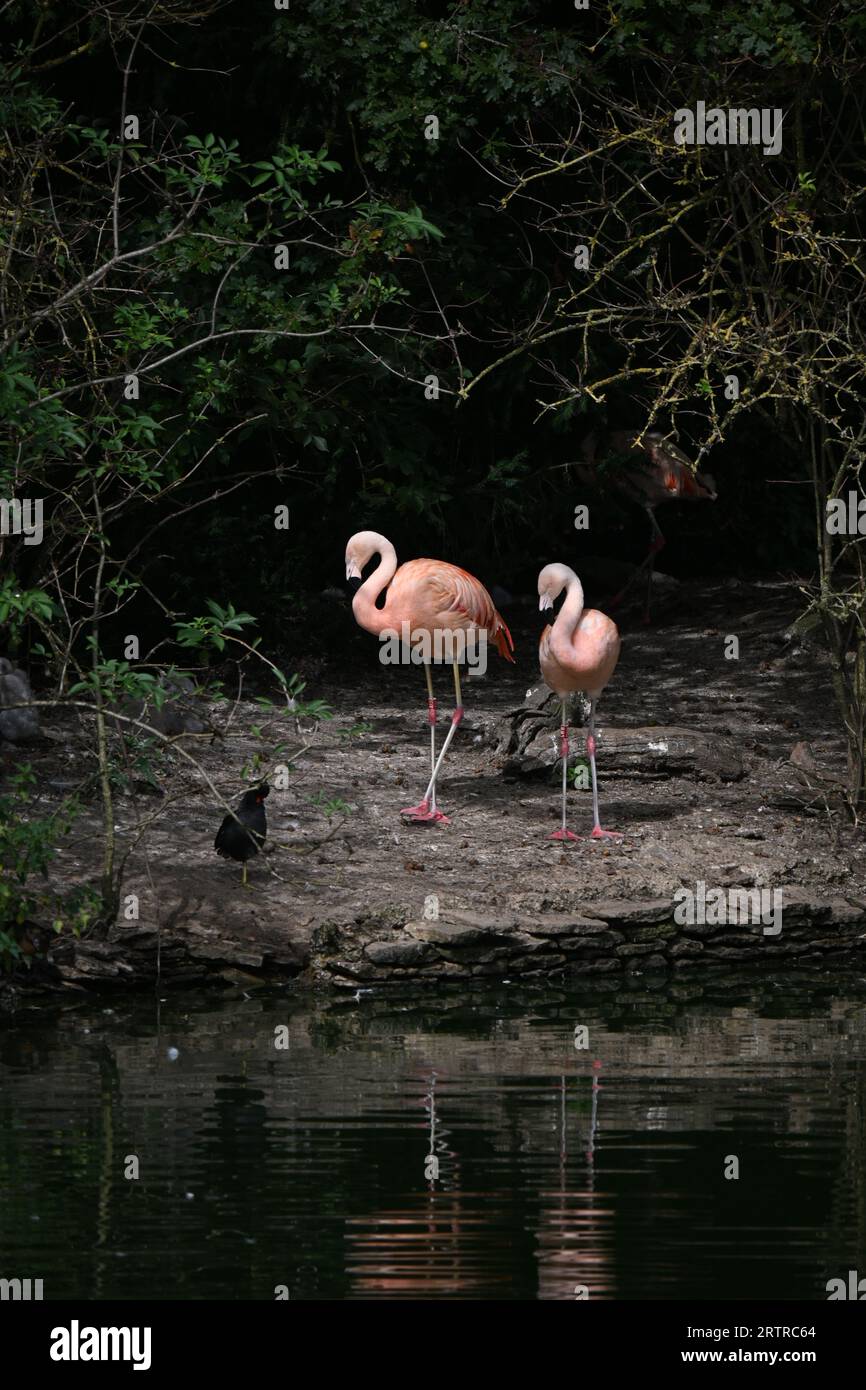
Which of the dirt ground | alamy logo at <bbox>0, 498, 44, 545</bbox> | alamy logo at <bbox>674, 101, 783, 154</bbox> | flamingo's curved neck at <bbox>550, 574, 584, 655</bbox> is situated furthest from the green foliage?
alamy logo at <bbox>674, 101, 783, 154</bbox>

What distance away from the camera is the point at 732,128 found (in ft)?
37.1

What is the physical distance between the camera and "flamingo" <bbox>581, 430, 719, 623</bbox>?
15.8 meters

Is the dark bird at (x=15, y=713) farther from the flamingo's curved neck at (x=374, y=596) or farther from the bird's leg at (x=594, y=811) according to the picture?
the bird's leg at (x=594, y=811)

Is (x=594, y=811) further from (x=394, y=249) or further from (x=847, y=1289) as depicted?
(x=847, y=1289)

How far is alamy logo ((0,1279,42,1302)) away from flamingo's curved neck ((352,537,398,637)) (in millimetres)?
6148

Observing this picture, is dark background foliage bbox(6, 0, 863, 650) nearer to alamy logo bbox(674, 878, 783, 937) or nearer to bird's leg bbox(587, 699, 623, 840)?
bird's leg bbox(587, 699, 623, 840)

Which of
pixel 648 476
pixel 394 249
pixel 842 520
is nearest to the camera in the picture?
pixel 842 520

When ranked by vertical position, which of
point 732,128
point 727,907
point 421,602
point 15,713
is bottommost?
point 727,907

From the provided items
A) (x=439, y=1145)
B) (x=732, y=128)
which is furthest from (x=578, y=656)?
(x=439, y=1145)

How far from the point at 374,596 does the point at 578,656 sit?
1.23 m

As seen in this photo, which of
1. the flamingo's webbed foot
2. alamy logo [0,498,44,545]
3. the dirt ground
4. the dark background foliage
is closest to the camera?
alamy logo [0,498,44,545]

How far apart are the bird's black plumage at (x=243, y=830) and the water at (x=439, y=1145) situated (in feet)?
2.97

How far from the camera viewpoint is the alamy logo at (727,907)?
10.0m

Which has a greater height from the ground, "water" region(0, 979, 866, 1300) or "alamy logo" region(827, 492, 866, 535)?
"alamy logo" region(827, 492, 866, 535)
